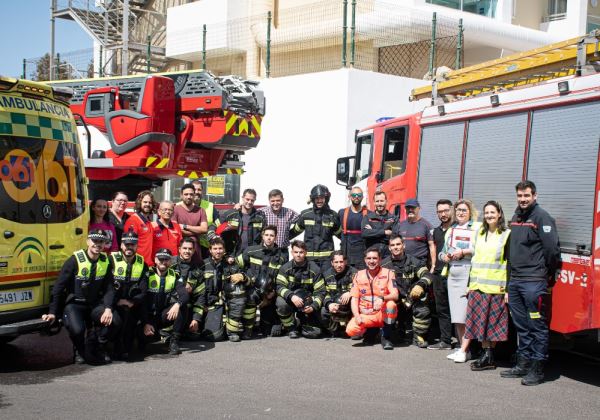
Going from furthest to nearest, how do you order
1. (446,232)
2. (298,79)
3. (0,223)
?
1. (298,79)
2. (446,232)
3. (0,223)

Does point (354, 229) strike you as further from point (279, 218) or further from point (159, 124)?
point (159, 124)

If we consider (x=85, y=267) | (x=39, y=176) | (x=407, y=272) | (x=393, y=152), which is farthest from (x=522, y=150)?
(x=39, y=176)

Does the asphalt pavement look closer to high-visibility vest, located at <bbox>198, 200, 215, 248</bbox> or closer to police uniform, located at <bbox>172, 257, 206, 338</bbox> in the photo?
police uniform, located at <bbox>172, 257, 206, 338</bbox>

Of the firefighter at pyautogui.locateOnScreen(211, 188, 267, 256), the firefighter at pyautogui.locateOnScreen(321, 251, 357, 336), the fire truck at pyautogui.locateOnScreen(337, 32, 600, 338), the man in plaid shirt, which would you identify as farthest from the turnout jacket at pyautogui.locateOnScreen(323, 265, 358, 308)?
the fire truck at pyautogui.locateOnScreen(337, 32, 600, 338)

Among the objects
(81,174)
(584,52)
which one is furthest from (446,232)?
(81,174)

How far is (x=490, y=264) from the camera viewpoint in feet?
24.8

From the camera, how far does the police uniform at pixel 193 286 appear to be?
347 inches

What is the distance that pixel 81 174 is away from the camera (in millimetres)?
7887

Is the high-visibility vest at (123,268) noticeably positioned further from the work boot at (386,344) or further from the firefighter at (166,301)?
the work boot at (386,344)

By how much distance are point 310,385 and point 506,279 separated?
220 centimetres

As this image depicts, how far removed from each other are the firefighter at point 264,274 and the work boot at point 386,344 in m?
1.35

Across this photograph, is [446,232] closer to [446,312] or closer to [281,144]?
[446,312]

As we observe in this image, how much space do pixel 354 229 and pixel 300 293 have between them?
1233mm

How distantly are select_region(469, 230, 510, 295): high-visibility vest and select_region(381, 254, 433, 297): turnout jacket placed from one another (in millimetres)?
1229
